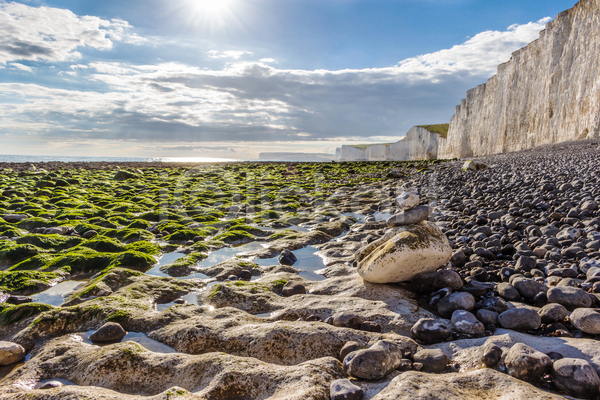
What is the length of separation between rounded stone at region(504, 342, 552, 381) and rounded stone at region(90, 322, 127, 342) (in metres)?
3.91

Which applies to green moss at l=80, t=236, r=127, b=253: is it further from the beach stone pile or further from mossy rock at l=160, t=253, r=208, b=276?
the beach stone pile

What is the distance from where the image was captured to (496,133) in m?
44.1

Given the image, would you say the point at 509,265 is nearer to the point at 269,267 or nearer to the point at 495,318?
the point at 495,318

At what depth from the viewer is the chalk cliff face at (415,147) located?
240ft

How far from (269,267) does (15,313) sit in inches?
147

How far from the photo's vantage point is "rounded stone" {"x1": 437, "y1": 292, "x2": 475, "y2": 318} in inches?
145

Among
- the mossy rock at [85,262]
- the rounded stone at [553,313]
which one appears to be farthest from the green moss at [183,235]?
the rounded stone at [553,313]

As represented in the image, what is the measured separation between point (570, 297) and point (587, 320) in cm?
52

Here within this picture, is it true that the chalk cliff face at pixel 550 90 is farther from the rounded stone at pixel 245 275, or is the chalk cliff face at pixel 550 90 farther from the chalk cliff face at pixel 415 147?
the rounded stone at pixel 245 275

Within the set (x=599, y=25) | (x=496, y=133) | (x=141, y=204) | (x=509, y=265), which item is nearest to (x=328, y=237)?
(x=509, y=265)

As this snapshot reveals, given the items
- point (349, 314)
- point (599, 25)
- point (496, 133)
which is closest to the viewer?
point (349, 314)

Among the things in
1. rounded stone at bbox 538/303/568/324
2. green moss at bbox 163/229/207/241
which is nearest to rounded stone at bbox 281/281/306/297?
rounded stone at bbox 538/303/568/324

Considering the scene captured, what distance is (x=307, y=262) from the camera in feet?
21.6

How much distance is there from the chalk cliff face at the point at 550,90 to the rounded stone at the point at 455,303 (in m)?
31.0
